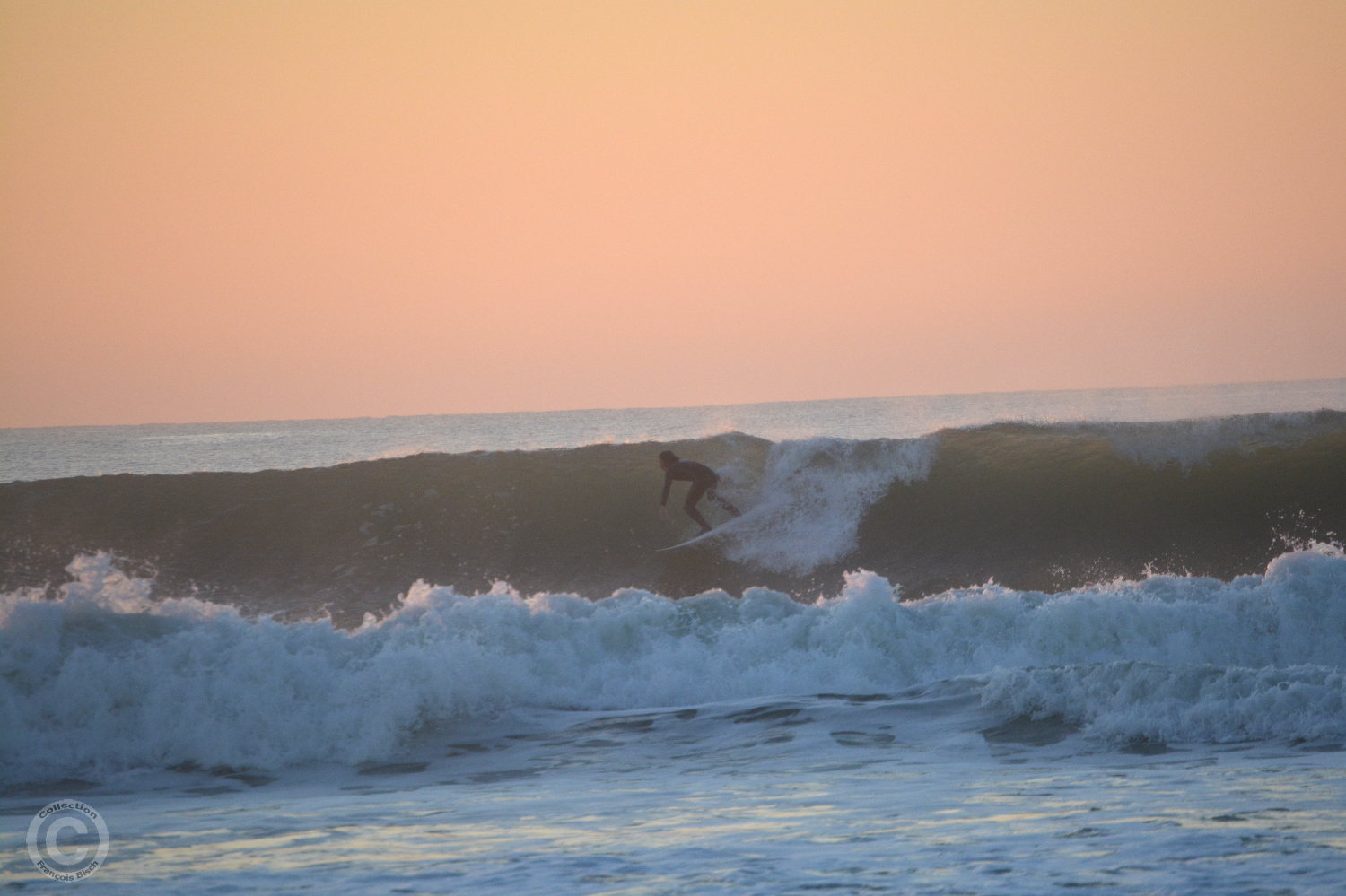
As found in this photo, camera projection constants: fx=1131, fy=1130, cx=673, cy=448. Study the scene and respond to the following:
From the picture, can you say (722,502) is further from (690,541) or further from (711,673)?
(711,673)

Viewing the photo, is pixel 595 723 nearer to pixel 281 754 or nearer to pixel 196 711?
pixel 281 754

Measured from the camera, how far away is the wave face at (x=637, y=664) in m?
7.27

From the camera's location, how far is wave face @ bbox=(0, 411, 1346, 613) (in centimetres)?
1412

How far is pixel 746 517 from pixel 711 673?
6703 mm

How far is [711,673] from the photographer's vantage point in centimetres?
915

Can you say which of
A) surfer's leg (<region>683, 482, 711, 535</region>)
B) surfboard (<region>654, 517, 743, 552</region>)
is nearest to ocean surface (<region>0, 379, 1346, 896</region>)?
surfboard (<region>654, 517, 743, 552</region>)

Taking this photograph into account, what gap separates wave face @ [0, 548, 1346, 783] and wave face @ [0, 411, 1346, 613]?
3.61 m

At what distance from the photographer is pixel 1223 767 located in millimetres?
5910

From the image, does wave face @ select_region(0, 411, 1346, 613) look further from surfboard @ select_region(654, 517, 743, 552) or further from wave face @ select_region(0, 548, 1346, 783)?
wave face @ select_region(0, 548, 1346, 783)

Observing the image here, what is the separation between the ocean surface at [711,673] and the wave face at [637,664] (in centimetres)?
3

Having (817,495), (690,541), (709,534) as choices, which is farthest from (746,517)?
(817,495)

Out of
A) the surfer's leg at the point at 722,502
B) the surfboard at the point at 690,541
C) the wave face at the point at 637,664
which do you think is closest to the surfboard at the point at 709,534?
the surfboard at the point at 690,541

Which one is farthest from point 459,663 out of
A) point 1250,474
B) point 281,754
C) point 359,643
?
point 1250,474

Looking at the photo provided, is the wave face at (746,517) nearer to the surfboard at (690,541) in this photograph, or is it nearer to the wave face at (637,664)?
the surfboard at (690,541)
